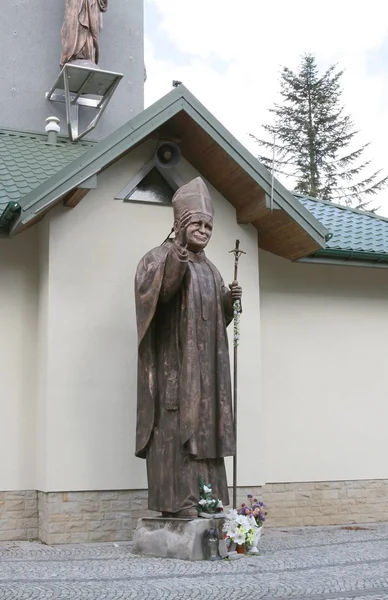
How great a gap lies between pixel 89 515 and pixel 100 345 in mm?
1941

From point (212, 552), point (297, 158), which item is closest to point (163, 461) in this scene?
point (212, 552)

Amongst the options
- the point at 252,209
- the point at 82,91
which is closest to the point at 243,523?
the point at 252,209

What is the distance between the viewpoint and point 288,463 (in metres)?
11.0

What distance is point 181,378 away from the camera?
27.1 feet

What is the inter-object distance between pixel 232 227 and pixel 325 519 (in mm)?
4080

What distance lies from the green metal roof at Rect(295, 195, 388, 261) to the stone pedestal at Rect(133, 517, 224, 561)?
452cm

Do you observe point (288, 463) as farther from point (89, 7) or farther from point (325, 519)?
point (89, 7)

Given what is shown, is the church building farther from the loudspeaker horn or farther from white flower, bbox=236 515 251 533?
white flower, bbox=236 515 251 533

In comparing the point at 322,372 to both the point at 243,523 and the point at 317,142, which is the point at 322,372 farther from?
the point at 317,142

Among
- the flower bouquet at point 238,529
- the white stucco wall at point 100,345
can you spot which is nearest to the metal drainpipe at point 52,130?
the white stucco wall at point 100,345

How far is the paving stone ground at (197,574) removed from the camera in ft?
20.8

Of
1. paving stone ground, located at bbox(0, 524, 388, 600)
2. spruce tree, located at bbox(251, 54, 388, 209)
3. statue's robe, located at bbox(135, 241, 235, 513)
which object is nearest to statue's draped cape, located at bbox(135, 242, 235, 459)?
statue's robe, located at bbox(135, 241, 235, 513)

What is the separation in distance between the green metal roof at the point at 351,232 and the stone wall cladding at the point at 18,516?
4858 millimetres

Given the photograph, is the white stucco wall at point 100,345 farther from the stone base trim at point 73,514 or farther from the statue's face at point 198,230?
the statue's face at point 198,230
